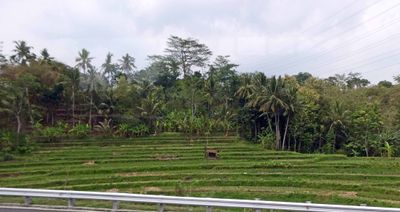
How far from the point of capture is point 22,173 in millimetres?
29359

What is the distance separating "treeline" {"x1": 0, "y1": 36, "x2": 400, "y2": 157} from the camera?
44.4 m

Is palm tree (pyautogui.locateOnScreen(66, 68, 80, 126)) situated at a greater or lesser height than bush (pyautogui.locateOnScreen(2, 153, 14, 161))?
greater

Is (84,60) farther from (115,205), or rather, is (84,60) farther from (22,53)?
(115,205)

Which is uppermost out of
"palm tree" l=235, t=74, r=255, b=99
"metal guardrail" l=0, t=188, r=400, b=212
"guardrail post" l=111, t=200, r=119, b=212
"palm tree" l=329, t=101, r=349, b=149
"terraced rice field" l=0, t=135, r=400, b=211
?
"palm tree" l=235, t=74, r=255, b=99

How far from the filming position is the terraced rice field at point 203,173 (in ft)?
74.6

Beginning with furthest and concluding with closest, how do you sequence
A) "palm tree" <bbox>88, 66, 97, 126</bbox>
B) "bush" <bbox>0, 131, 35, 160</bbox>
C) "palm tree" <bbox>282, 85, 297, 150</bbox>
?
1. "palm tree" <bbox>88, 66, 97, 126</bbox>
2. "palm tree" <bbox>282, 85, 297, 150</bbox>
3. "bush" <bbox>0, 131, 35, 160</bbox>

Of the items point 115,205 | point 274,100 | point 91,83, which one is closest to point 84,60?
point 91,83

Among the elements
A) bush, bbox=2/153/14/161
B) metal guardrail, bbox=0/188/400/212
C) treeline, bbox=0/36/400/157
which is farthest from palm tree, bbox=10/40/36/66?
metal guardrail, bbox=0/188/400/212

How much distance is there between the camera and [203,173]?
94.4 feet

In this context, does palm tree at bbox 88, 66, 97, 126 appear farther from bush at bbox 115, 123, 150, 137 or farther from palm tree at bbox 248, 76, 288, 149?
palm tree at bbox 248, 76, 288, 149

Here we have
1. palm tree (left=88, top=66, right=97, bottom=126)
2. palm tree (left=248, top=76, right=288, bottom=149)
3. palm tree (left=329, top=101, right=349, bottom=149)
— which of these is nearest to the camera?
palm tree (left=248, top=76, right=288, bottom=149)

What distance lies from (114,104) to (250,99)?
15.8m

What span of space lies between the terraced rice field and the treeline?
505cm

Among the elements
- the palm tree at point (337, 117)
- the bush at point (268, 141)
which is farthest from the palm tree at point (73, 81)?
the palm tree at point (337, 117)
